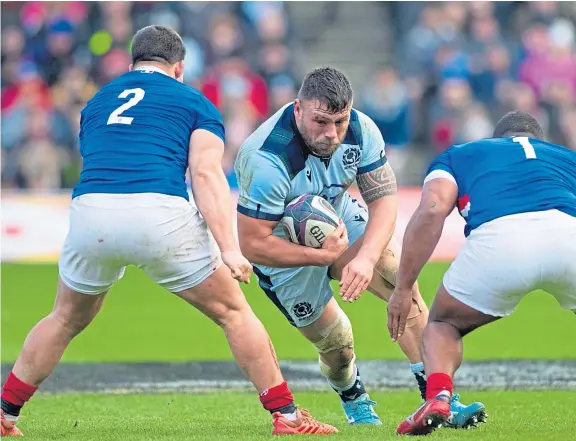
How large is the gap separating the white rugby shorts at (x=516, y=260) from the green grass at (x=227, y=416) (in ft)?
2.71

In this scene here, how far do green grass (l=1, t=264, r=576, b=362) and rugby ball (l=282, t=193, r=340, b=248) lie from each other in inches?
165

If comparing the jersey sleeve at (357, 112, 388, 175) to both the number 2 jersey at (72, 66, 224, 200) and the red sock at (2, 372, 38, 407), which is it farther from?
the red sock at (2, 372, 38, 407)

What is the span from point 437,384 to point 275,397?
953 millimetres

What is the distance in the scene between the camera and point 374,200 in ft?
25.0

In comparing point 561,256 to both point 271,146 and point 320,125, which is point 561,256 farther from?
point 271,146

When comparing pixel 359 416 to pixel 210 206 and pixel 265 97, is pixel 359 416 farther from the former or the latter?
pixel 265 97

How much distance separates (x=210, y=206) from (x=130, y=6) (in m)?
15.9

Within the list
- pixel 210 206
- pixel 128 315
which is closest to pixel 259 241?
pixel 210 206

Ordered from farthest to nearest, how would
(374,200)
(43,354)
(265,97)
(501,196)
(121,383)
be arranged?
(265,97), (121,383), (374,200), (43,354), (501,196)

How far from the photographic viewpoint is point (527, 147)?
6.80 metres

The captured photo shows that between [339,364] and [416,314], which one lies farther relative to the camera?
[339,364]

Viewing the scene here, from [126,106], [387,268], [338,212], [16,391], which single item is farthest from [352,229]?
[16,391]

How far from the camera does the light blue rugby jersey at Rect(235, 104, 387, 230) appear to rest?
7205mm

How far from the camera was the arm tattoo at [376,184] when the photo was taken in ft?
25.0
